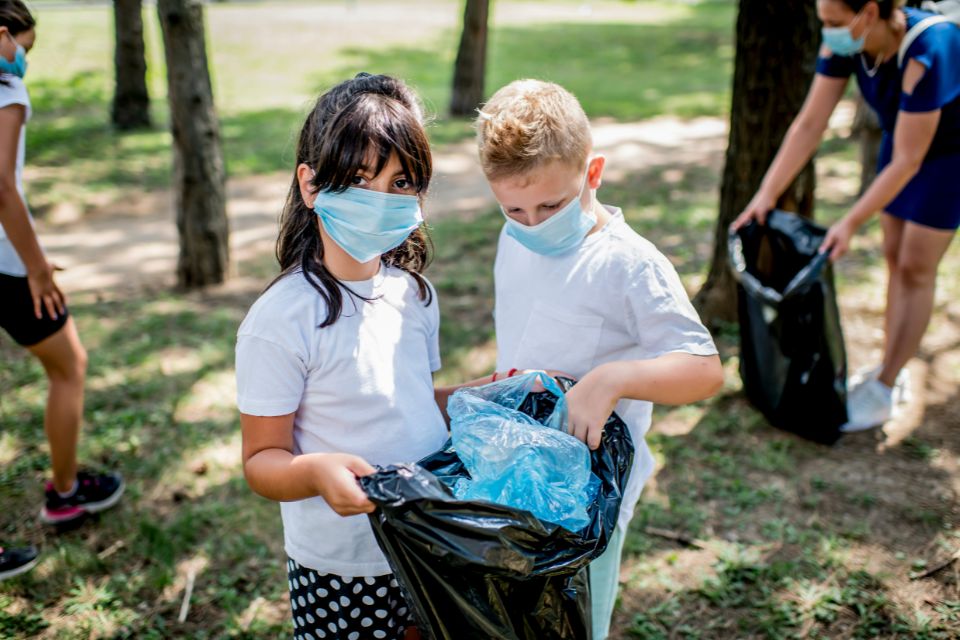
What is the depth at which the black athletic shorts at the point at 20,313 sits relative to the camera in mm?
2705

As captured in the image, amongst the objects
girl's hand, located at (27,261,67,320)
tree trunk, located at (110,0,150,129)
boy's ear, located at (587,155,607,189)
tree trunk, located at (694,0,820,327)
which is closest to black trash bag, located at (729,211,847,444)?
tree trunk, located at (694,0,820,327)

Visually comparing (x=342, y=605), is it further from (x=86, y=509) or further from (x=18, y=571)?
(x=86, y=509)

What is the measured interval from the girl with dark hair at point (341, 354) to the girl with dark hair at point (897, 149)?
219 cm

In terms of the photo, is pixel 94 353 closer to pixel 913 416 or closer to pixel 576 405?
pixel 576 405

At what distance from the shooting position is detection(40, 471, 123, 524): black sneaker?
9.87 feet

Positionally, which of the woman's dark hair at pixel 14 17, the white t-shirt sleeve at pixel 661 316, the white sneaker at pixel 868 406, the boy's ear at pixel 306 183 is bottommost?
the white sneaker at pixel 868 406

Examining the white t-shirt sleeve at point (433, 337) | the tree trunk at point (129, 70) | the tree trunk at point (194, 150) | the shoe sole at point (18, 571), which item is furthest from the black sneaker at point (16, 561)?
the tree trunk at point (129, 70)

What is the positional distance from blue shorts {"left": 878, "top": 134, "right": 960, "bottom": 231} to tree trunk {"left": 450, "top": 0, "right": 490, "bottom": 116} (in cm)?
695

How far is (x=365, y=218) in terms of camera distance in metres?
1.58

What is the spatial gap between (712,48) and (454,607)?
1797cm

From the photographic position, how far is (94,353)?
14.5 feet

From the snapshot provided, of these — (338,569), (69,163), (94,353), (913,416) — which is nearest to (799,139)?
(913,416)

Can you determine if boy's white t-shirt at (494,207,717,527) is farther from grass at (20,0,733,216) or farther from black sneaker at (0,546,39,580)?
grass at (20,0,733,216)

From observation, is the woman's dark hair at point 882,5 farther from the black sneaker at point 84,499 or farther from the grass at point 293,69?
the black sneaker at point 84,499
